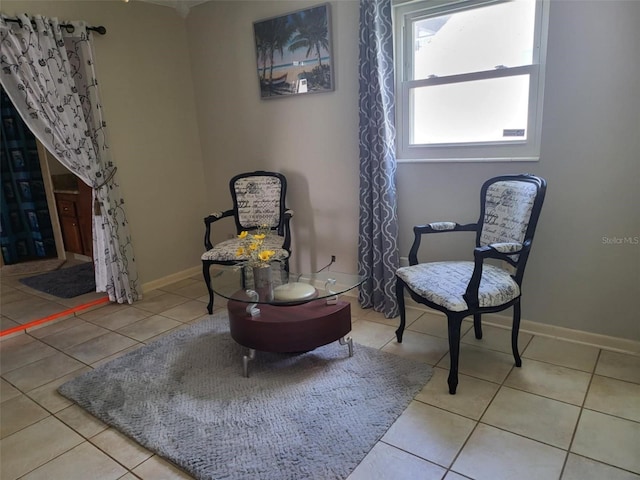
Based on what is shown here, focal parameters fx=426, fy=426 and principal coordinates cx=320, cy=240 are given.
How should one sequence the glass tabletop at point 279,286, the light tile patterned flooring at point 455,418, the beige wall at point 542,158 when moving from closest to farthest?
1. the light tile patterned flooring at point 455,418
2. the beige wall at point 542,158
3. the glass tabletop at point 279,286

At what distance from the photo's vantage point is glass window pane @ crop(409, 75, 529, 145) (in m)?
2.56

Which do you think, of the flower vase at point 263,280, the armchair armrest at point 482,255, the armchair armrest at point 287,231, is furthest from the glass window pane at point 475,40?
the flower vase at point 263,280

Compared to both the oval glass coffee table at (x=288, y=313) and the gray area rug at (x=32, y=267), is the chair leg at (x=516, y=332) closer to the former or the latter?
the oval glass coffee table at (x=288, y=313)

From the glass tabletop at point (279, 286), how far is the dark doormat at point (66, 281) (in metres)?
1.93

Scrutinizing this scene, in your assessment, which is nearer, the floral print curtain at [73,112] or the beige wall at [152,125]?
the floral print curtain at [73,112]

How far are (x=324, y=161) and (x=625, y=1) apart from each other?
6.66ft

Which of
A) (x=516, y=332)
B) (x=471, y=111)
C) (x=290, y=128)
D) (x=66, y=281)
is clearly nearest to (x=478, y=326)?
(x=516, y=332)

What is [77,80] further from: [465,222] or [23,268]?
[465,222]

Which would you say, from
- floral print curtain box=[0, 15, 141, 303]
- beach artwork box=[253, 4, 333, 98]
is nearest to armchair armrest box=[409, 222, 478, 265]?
beach artwork box=[253, 4, 333, 98]

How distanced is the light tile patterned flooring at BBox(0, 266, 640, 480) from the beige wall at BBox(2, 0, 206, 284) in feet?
4.03

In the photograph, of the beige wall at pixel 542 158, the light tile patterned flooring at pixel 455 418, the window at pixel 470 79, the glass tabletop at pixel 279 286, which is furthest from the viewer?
the window at pixel 470 79

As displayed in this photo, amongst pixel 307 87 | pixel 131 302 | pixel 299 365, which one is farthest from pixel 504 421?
pixel 131 302

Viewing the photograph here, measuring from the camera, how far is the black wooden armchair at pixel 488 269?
2104mm

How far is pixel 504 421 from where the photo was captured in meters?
1.92
